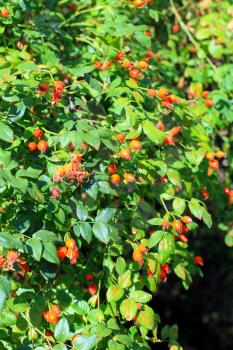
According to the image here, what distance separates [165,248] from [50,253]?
365 millimetres

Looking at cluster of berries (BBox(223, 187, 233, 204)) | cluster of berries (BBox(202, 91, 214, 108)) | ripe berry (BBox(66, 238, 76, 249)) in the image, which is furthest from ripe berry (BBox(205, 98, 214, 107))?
ripe berry (BBox(66, 238, 76, 249))

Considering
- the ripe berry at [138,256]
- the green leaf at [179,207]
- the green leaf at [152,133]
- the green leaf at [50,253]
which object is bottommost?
the ripe berry at [138,256]

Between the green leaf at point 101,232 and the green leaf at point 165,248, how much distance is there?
19 centimetres

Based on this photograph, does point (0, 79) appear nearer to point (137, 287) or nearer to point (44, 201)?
point (44, 201)

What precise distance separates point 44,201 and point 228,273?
160 inches

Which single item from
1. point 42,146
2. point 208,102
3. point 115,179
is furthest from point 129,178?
point 208,102

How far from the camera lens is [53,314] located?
5.82ft

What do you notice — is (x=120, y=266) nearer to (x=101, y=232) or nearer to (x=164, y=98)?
(x=101, y=232)

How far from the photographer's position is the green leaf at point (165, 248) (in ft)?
5.95

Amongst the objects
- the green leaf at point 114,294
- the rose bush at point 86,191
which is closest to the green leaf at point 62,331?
the rose bush at point 86,191

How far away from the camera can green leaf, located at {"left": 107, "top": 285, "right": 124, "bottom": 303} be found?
1.81 meters

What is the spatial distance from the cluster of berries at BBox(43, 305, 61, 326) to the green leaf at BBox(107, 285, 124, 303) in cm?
15

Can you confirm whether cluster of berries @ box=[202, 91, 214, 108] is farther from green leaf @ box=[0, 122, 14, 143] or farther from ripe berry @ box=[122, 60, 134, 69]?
green leaf @ box=[0, 122, 14, 143]

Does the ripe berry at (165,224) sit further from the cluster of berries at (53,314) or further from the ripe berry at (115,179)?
the cluster of berries at (53,314)
